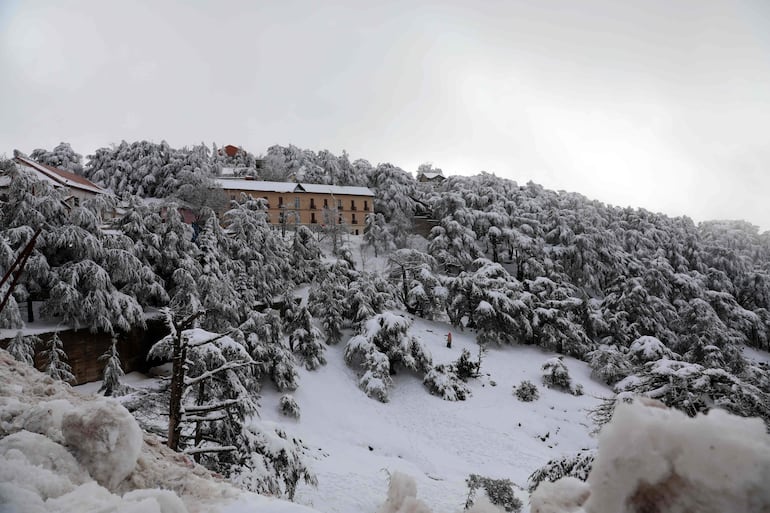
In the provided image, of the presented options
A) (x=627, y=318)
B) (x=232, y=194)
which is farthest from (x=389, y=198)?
(x=627, y=318)

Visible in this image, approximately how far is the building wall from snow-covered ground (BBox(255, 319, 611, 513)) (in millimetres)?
25807

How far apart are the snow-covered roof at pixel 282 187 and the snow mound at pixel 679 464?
1650 inches

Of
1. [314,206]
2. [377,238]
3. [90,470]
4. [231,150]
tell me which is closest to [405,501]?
[90,470]

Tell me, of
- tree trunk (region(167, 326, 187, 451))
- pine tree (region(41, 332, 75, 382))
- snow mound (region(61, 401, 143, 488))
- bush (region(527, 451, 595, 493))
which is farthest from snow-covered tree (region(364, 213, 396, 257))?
snow mound (region(61, 401, 143, 488))

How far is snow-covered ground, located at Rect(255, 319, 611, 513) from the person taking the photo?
33.4 feet

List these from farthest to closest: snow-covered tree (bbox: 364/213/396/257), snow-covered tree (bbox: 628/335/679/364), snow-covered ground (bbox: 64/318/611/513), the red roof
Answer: the red roof < snow-covered tree (bbox: 364/213/396/257) < snow-covered tree (bbox: 628/335/679/364) < snow-covered ground (bbox: 64/318/611/513)

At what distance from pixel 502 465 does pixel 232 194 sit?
36474mm

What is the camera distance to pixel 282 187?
4331 cm

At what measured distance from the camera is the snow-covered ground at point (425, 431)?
10.2 meters

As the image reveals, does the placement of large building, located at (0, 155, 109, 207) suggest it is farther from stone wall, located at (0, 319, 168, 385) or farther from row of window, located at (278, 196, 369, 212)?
row of window, located at (278, 196, 369, 212)

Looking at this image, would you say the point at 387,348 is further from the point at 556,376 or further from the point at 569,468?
the point at 569,468

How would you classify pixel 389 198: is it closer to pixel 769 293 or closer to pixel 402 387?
pixel 402 387

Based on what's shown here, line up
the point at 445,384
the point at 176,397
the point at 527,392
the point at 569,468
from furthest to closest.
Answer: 1. the point at 527,392
2. the point at 445,384
3. the point at 569,468
4. the point at 176,397

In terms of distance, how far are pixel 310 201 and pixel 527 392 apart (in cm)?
3321
